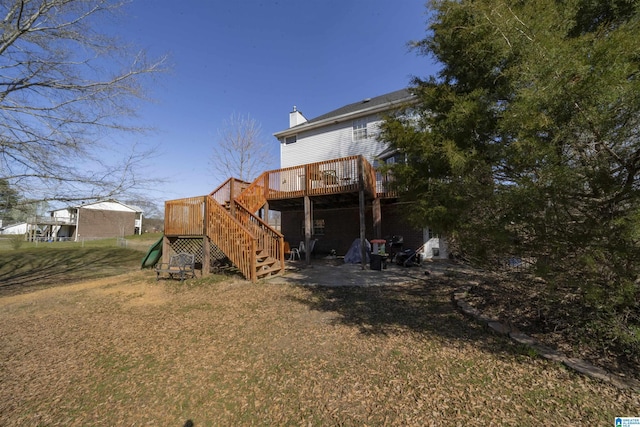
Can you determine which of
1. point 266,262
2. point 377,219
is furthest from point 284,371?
point 377,219

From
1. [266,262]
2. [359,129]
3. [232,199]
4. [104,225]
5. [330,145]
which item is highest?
[359,129]

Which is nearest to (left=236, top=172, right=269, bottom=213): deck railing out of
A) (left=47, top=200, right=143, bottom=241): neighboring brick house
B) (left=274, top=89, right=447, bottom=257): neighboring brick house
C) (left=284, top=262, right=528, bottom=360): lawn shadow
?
(left=274, top=89, right=447, bottom=257): neighboring brick house

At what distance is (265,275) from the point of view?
812 centimetres

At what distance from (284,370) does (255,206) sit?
8319mm

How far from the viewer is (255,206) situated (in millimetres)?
10688

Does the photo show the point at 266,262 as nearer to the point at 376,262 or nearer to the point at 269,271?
the point at 269,271

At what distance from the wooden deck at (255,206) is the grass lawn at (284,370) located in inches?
106

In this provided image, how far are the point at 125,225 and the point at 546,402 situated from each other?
47.6 metres

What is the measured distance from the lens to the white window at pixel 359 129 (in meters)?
14.1

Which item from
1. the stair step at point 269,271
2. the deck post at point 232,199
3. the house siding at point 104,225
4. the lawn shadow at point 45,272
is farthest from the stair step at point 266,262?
the house siding at point 104,225

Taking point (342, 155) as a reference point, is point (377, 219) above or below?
below

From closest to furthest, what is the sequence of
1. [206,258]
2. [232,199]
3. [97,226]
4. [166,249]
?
1. [206,258]
2. [232,199]
3. [166,249]
4. [97,226]

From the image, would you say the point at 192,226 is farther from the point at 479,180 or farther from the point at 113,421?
the point at 479,180

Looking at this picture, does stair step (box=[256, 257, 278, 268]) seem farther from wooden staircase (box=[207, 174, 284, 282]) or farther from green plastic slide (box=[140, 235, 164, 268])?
green plastic slide (box=[140, 235, 164, 268])
